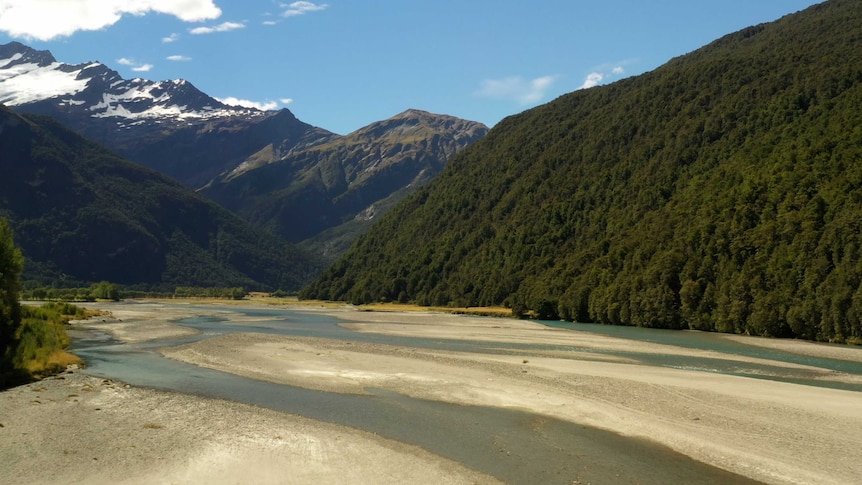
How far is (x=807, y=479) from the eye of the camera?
2009 centimetres

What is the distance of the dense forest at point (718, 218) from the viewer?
79.8m

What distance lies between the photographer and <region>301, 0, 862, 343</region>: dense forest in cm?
7975

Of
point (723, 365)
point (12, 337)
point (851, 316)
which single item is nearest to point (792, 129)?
point (851, 316)

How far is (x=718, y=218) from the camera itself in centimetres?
10694

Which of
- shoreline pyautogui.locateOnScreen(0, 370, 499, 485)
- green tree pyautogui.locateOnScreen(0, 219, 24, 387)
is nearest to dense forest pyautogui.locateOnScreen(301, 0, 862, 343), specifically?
shoreline pyautogui.locateOnScreen(0, 370, 499, 485)

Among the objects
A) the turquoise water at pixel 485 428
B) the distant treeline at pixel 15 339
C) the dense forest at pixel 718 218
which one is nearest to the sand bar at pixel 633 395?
the turquoise water at pixel 485 428

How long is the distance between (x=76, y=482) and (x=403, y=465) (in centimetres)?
1034

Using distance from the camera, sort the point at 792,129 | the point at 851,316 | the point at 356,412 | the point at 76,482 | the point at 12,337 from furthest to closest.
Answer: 1. the point at 792,129
2. the point at 851,316
3. the point at 12,337
4. the point at 356,412
5. the point at 76,482

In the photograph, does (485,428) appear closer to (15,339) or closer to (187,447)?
(187,447)

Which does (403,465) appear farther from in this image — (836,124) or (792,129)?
(792,129)

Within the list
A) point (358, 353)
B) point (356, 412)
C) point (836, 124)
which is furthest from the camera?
point (836, 124)

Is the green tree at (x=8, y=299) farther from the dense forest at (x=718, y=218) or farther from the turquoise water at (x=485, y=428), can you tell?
the dense forest at (x=718, y=218)

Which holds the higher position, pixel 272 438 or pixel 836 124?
pixel 836 124

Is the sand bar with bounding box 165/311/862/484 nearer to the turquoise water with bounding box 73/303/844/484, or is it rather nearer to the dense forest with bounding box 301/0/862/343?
the turquoise water with bounding box 73/303/844/484
